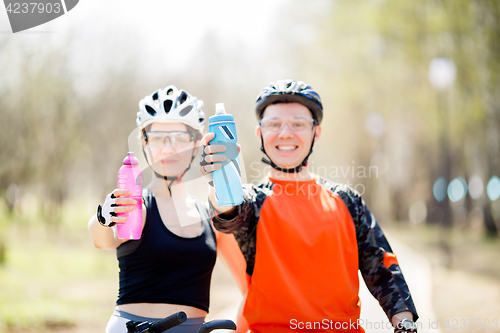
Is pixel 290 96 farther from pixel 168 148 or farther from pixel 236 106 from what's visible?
pixel 236 106

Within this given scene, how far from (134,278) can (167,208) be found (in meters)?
0.60

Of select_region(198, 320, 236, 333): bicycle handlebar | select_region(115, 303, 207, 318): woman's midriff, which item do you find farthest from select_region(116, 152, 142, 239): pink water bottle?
select_region(198, 320, 236, 333): bicycle handlebar

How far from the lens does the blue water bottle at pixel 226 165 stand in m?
2.43

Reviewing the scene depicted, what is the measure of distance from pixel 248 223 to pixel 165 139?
992 mm

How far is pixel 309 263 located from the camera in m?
2.89

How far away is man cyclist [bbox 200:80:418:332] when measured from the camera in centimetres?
283

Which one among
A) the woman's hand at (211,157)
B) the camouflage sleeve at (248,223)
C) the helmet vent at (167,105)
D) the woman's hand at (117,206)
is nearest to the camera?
the woman's hand at (211,157)

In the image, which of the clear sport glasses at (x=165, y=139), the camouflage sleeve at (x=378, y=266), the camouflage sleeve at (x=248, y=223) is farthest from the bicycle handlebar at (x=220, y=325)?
the clear sport glasses at (x=165, y=139)

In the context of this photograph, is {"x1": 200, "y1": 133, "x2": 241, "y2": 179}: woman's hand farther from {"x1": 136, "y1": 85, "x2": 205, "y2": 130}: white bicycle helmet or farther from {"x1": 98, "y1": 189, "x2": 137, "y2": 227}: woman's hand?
{"x1": 136, "y1": 85, "x2": 205, "y2": 130}: white bicycle helmet

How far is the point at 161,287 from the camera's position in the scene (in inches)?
118

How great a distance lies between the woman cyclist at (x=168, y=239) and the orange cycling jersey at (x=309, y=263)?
0.41 metres

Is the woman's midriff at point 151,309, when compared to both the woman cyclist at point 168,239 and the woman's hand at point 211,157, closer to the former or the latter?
the woman cyclist at point 168,239

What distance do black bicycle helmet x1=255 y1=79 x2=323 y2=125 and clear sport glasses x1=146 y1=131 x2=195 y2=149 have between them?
683 millimetres

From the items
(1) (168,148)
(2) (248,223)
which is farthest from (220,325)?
(1) (168,148)
